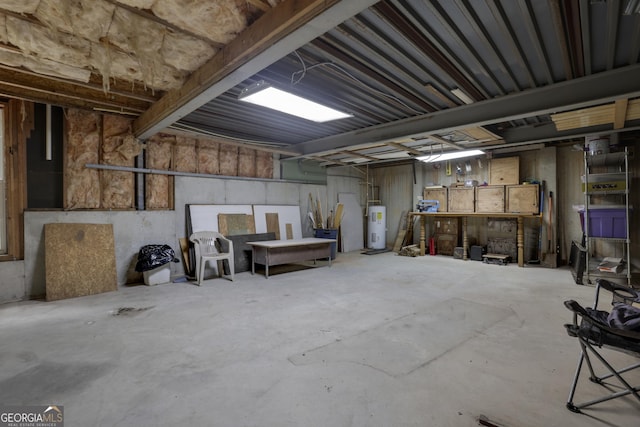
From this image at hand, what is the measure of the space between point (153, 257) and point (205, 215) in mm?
1285

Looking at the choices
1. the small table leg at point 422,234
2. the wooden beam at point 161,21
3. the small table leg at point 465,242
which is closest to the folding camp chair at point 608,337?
the wooden beam at point 161,21

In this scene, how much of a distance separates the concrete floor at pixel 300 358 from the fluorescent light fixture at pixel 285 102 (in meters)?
2.55

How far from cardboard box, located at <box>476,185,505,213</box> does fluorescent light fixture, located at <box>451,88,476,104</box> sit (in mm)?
4050

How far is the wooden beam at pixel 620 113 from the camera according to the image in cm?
345

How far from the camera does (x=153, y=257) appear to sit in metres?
4.74

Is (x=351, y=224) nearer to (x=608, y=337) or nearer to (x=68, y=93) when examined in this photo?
(x=68, y=93)

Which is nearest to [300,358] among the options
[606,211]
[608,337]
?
[608,337]

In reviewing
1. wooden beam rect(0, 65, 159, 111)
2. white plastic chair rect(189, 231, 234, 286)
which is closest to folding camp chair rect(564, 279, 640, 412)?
white plastic chair rect(189, 231, 234, 286)

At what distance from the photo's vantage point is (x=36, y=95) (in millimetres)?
3957

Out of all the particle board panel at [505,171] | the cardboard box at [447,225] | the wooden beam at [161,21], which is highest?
the wooden beam at [161,21]

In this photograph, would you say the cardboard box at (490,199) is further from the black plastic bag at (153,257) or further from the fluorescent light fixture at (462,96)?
the black plastic bag at (153,257)

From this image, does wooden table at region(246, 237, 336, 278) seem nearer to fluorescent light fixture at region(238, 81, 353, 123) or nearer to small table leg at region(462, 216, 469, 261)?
fluorescent light fixture at region(238, 81, 353, 123)

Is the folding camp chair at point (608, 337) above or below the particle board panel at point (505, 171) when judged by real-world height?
below

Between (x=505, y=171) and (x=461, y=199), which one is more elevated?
(x=505, y=171)
